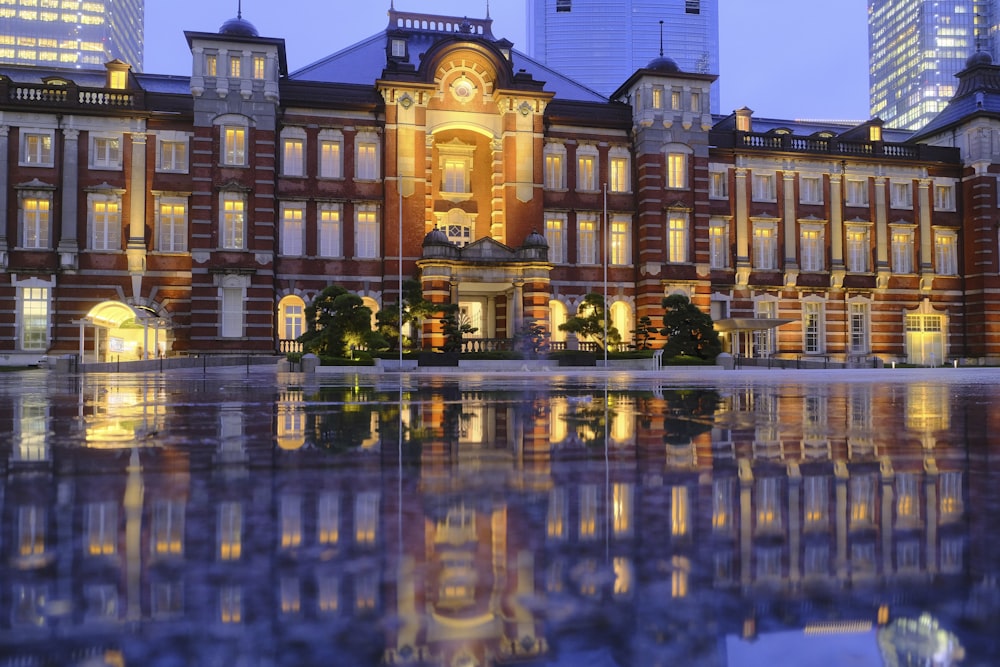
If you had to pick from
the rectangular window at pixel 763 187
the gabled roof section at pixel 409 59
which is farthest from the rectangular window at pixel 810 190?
the gabled roof section at pixel 409 59

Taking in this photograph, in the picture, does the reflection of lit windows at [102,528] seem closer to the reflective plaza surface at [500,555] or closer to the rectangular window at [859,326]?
the reflective plaza surface at [500,555]

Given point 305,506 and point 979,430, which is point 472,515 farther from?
point 979,430

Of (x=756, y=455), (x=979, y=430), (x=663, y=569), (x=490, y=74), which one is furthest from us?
(x=490, y=74)

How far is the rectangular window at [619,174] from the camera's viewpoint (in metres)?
42.9

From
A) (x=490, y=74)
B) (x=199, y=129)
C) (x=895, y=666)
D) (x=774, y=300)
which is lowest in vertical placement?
(x=895, y=666)

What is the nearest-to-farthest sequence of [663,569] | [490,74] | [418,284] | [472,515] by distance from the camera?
[663,569] < [472,515] < [418,284] < [490,74]

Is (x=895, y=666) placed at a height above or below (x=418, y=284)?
below

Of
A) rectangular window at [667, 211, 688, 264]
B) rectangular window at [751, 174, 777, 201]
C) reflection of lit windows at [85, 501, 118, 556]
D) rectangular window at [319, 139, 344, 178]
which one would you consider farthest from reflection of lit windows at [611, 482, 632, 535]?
rectangular window at [751, 174, 777, 201]

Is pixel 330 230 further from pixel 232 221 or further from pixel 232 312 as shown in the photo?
pixel 232 312

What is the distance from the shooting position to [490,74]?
133 ft

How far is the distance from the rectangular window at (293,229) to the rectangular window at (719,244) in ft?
74.0

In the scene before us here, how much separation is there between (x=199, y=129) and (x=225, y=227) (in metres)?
4.86

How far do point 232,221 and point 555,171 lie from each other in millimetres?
17024

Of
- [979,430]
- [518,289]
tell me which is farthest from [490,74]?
[979,430]
